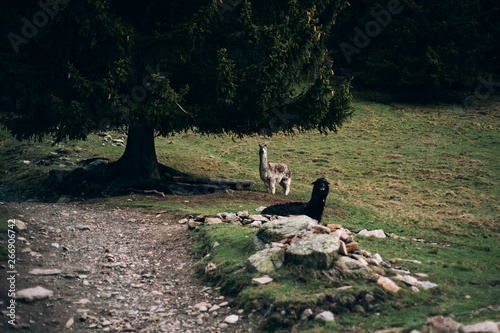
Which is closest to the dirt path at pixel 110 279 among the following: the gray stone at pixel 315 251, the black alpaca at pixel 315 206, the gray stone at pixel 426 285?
the gray stone at pixel 315 251

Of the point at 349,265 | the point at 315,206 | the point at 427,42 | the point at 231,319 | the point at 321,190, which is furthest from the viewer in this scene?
the point at 427,42

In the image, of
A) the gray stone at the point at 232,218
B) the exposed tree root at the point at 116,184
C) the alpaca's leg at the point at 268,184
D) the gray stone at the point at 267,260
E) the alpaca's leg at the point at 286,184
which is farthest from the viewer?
the alpaca's leg at the point at 286,184

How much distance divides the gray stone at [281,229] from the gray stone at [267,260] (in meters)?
0.56

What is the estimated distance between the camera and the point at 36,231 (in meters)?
9.30

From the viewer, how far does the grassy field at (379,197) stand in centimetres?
599

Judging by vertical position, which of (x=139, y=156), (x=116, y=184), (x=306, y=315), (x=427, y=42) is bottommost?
(x=116, y=184)

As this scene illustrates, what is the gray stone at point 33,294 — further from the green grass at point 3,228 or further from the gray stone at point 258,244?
the gray stone at point 258,244

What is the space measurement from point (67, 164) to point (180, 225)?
10.8 meters

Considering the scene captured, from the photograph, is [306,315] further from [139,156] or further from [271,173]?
[139,156]

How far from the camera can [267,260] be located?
7027mm

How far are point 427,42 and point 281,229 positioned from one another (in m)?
31.2

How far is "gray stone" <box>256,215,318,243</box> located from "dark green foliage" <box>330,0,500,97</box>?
28.8 metres

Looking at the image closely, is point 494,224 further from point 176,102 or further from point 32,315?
point 32,315

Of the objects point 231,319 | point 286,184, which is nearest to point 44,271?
point 231,319
